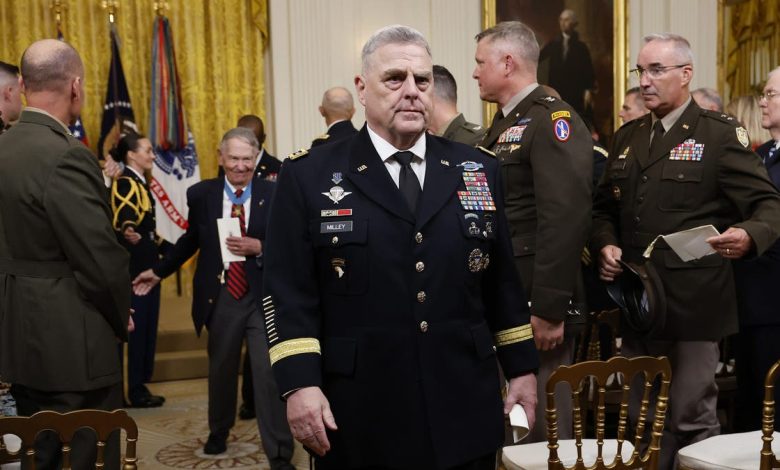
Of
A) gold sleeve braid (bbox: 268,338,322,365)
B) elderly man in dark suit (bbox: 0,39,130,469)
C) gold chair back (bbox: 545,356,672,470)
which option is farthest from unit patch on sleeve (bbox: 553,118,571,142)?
elderly man in dark suit (bbox: 0,39,130,469)

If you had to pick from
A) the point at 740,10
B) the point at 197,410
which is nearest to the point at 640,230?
the point at 197,410

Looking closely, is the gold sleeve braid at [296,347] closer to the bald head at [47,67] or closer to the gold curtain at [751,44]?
the bald head at [47,67]

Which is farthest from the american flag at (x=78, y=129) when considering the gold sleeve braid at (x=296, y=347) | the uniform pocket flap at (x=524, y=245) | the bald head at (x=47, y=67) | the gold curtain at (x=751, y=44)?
the gold curtain at (x=751, y=44)

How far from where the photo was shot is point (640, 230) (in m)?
3.44

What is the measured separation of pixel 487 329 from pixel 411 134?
53 centimetres

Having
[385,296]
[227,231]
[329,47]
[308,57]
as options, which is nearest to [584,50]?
[329,47]

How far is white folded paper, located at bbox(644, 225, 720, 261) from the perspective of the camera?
3036 mm

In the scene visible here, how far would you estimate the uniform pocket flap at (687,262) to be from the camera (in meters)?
3.31

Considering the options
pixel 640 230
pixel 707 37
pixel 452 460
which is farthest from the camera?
pixel 707 37

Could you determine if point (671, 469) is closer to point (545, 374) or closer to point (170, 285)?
point (545, 374)

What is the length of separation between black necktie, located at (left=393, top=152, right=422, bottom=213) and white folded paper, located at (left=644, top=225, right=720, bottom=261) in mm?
1316

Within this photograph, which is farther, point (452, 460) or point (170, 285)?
point (170, 285)

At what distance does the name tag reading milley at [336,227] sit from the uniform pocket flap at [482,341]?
0.41m

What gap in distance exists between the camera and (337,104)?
17.4 feet
